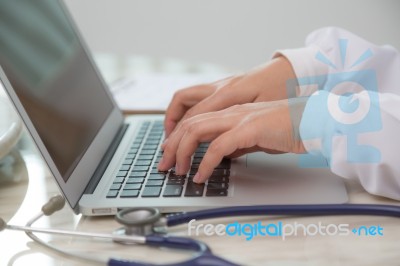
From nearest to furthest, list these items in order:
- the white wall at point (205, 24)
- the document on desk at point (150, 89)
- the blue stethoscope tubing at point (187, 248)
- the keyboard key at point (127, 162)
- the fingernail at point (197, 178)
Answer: the blue stethoscope tubing at point (187, 248) → the fingernail at point (197, 178) → the keyboard key at point (127, 162) → the document on desk at point (150, 89) → the white wall at point (205, 24)

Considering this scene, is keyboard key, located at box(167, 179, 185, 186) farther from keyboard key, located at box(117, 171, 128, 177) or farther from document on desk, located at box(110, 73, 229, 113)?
document on desk, located at box(110, 73, 229, 113)

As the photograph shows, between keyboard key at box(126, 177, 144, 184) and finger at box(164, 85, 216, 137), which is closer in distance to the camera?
keyboard key at box(126, 177, 144, 184)

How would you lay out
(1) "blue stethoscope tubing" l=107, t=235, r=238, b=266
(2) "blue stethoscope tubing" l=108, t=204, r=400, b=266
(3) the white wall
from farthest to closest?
(3) the white wall, (2) "blue stethoscope tubing" l=108, t=204, r=400, b=266, (1) "blue stethoscope tubing" l=107, t=235, r=238, b=266

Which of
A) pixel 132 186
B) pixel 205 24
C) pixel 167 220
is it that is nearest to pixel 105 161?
pixel 132 186

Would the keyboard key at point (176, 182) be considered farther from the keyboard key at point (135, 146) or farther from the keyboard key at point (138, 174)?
the keyboard key at point (135, 146)

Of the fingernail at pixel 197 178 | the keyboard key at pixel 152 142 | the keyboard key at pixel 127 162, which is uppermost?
the fingernail at pixel 197 178

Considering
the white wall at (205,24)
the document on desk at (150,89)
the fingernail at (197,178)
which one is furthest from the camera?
the white wall at (205,24)

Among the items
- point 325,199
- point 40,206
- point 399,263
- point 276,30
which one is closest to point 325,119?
point 325,199

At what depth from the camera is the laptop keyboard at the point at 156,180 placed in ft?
2.10

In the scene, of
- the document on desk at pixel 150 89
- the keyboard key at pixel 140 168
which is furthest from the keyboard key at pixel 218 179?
the document on desk at pixel 150 89

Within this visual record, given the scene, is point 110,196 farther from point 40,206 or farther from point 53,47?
point 53,47

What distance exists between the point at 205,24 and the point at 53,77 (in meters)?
1.38

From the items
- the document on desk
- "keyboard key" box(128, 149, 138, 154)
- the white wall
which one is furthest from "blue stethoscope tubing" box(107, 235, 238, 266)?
the white wall

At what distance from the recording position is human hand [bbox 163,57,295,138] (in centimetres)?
83
